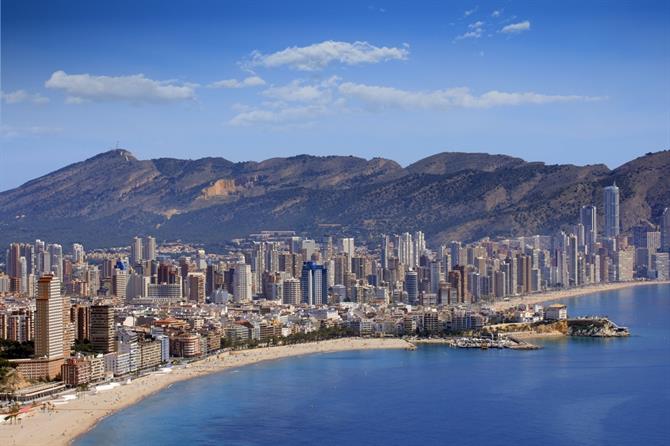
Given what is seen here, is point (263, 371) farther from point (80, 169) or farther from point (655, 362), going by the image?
point (80, 169)

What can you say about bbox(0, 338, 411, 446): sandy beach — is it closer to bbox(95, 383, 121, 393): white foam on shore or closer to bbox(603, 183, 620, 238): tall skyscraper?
bbox(95, 383, 121, 393): white foam on shore

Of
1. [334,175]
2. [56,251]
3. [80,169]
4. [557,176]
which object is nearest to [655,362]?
[56,251]

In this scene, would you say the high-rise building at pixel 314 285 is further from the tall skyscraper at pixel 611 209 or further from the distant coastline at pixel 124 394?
the tall skyscraper at pixel 611 209

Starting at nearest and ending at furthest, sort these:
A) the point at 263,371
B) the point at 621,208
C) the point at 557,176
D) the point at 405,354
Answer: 1. the point at 263,371
2. the point at 405,354
3. the point at 621,208
4. the point at 557,176

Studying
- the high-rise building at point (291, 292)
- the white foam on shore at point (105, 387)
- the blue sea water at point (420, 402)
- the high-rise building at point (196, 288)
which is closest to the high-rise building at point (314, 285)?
the high-rise building at point (291, 292)

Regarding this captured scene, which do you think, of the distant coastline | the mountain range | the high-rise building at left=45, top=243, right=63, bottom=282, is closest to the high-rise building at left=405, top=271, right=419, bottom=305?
the distant coastline

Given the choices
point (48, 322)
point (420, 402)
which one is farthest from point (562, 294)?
point (48, 322)
